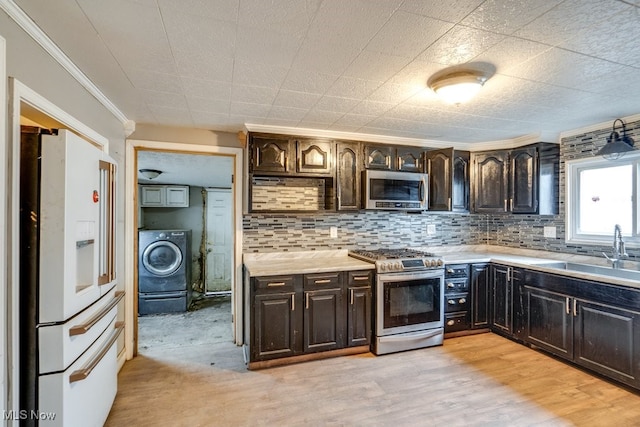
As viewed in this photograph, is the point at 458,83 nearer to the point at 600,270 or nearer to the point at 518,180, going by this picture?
the point at 518,180

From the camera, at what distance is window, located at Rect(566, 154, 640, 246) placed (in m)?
2.85

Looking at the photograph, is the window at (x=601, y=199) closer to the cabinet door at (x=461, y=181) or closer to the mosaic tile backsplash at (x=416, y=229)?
the mosaic tile backsplash at (x=416, y=229)

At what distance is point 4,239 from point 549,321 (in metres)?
3.88

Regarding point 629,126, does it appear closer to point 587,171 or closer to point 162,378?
point 587,171

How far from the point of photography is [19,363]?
1349mm

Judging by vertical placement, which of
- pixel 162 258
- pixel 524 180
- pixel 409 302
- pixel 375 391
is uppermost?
pixel 524 180

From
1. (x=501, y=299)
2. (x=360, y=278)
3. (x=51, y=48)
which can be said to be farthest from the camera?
(x=501, y=299)

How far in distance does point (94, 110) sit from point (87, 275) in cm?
123

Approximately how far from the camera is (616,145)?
271cm

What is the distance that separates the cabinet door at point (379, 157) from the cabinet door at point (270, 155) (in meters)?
0.88

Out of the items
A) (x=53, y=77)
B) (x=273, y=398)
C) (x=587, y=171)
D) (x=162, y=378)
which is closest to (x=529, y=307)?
(x=587, y=171)

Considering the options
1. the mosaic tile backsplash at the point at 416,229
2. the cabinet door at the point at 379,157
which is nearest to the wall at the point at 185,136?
the mosaic tile backsplash at the point at 416,229

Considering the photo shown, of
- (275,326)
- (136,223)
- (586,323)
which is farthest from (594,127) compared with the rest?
(136,223)

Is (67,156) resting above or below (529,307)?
above
